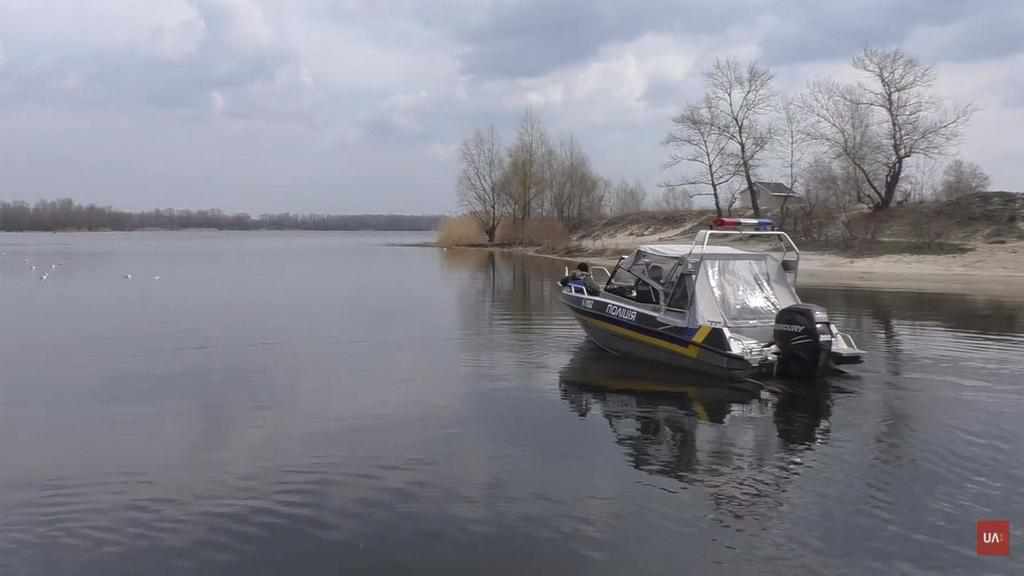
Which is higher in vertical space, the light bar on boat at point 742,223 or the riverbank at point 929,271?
the light bar on boat at point 742,223

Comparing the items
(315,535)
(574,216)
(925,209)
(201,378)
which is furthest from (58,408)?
(574,216)

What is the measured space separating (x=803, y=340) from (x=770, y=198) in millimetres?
49656

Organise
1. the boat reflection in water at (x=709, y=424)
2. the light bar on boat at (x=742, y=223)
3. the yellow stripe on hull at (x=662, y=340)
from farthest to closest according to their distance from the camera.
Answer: the light bar on boat at (x=742, y=223)
the yellow stripe on hull at (x=662, y=340)
the boat reflection in water at (x=709, y=424)

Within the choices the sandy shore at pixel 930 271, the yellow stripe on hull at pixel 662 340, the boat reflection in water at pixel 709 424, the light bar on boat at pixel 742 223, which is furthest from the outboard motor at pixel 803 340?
the sandy shore at pixel 930 271

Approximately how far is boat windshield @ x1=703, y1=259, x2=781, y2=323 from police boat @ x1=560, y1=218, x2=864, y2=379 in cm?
2

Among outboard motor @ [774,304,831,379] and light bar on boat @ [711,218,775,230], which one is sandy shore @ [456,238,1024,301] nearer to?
light bar on boat @ [711,218,775,230]

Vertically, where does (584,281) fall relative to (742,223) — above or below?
below

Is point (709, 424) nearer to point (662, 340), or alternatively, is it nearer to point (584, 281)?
point (662, 340)

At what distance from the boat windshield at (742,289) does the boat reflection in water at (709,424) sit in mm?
1257

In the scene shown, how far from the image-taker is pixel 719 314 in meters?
12.5

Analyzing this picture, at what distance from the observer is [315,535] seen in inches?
255

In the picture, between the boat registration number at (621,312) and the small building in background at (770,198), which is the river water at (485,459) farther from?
the small building in background at (770,198)

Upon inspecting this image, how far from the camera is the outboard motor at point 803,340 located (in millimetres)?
11211

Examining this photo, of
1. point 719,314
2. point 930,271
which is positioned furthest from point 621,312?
point 930,271
